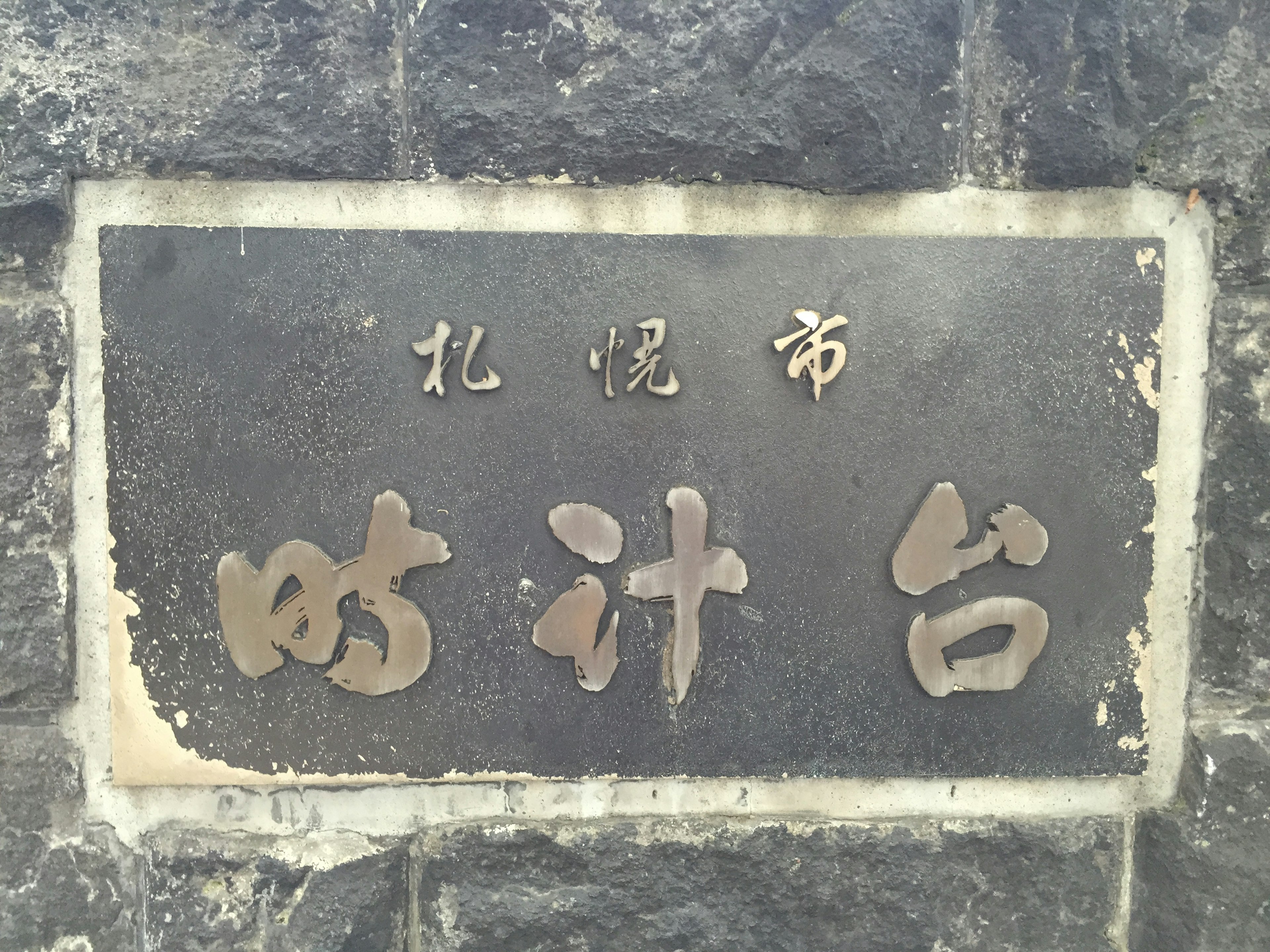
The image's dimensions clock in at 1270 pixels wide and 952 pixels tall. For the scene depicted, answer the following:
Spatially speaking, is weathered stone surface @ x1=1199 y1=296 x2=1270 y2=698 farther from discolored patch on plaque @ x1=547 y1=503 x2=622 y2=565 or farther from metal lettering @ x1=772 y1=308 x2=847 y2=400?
discolored patch on plaque @ x1=547 y1=503 x2=622 y2=565

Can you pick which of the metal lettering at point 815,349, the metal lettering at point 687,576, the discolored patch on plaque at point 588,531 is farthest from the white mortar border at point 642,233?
the discolored patch on plaque at point 588,531

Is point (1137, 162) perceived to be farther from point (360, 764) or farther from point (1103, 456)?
point (360, 764)

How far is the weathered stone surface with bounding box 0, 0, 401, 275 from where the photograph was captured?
1.41 metres

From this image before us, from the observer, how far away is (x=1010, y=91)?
148 cm

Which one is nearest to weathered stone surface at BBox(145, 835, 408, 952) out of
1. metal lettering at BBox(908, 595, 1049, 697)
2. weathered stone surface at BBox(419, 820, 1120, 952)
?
weathered stone surface at BBox(419, 820, 1120, 952)

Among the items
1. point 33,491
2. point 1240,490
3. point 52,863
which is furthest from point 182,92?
point 1240,490

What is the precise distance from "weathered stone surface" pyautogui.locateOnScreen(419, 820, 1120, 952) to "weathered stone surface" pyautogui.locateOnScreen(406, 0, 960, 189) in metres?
1.22

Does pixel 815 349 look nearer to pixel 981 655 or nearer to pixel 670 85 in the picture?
pixel 670 85

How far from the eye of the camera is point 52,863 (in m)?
1.46

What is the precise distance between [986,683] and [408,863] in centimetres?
112

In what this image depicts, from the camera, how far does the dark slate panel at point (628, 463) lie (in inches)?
56.6

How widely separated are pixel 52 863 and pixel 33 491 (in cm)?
67

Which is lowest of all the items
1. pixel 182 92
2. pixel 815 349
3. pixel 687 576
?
pixel 687 576

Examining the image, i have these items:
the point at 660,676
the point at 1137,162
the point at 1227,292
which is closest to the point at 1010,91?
the point at 1137,162
